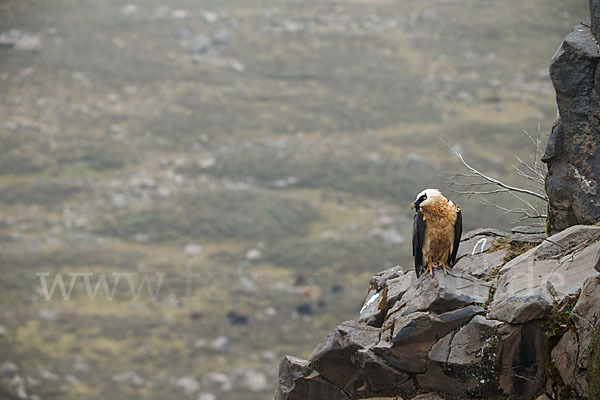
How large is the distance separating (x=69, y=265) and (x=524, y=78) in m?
72.8

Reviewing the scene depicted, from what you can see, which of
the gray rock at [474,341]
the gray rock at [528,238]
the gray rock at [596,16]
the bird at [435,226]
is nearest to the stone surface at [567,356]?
the gray rock at [474,341]

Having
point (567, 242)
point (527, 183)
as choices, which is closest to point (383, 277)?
point (567, 242)

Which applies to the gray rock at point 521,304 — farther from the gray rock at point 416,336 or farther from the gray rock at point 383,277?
the gray rock at point 383,277

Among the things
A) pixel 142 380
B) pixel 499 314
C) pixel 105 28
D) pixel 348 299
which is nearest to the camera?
pixel 499 314

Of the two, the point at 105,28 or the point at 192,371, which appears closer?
the point at 192,371

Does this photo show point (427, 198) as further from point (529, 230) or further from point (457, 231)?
point (529, 230)

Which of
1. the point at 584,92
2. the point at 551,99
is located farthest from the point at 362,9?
the point at 584,92

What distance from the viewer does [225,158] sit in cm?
9681

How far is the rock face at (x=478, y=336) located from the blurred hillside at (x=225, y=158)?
4.67 metres

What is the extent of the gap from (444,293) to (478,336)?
0.94 metres

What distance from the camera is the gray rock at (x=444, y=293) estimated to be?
12.6 m

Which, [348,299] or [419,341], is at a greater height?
[419,341]

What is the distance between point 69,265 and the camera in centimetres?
7325

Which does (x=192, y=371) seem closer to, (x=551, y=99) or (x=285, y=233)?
(x=285, y=233)
